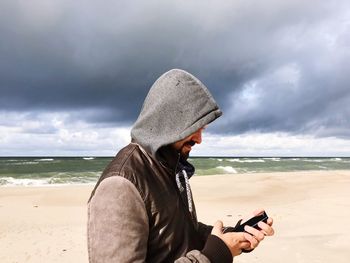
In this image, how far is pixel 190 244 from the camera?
179 cm

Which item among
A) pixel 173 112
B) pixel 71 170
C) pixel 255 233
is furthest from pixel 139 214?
pixel 71 170

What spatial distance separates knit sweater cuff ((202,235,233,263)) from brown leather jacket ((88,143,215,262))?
32 mm

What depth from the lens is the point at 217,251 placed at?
1.64m

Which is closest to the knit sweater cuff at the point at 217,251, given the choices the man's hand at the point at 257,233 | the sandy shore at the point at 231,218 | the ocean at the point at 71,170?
the man's hand at the point at 257,233

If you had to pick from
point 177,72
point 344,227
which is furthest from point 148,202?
point 344,227

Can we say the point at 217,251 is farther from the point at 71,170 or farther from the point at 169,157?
the point at 71,170

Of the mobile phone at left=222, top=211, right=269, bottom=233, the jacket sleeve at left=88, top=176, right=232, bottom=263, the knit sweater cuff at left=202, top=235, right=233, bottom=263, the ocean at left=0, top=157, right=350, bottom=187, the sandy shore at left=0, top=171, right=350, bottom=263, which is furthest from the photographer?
the ocean at left=0, top=157, right=350, bottom=187

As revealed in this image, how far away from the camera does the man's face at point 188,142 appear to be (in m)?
1.78

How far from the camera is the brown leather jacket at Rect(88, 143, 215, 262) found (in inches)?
58.7

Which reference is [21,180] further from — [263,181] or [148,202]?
[148,202]

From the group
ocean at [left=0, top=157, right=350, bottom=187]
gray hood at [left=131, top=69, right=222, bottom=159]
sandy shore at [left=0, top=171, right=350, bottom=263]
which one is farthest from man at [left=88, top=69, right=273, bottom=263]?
ocean at [left=0, top=157, right=350, bottom=187]

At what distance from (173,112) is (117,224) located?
1.72 ft

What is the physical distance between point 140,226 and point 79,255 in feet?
24.0

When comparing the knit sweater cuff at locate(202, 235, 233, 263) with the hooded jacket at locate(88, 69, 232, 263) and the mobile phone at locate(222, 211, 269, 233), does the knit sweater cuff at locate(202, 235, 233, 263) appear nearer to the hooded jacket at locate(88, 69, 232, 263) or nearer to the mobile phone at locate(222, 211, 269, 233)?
the hooded jacket at locate(88, 69, 232, 263)
